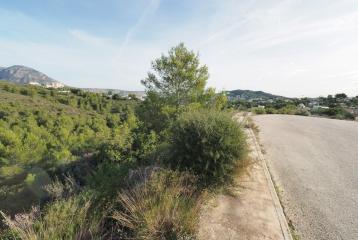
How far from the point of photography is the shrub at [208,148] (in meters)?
4.93

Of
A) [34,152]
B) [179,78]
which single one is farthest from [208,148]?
[34,152]

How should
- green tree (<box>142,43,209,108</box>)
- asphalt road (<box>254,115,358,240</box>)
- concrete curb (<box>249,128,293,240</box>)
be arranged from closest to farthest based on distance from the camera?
concrete curb (<box>249,128,293,240</box>), asphalt road (<box>254,115,358,240</box>), green tree (<box>142,43,209,108</box>)

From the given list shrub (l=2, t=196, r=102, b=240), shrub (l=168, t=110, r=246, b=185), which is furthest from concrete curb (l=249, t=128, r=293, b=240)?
shrub (l=2, t=196, r=102, b=240)

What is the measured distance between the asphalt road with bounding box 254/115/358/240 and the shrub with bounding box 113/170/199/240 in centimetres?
177

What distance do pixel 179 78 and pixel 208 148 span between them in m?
6.34

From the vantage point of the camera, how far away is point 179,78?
1084 cm

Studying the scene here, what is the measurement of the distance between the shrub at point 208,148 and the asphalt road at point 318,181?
4.23 feet

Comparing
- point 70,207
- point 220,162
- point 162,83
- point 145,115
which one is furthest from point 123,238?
point 162,83

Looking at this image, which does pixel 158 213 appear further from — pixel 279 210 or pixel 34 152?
pixel 34 152

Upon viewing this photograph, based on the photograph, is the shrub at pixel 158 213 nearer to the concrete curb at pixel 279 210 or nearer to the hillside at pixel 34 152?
the concrete curb at pixel 279 210

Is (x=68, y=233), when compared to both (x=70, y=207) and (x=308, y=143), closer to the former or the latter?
(x=70, y=207)

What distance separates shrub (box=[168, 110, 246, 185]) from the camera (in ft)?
16.2

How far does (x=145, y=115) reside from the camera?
10445mm

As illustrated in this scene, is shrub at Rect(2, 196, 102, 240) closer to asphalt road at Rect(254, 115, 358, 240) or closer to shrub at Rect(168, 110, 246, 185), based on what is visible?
shrub at Rect(168, 110, 246, 185)
